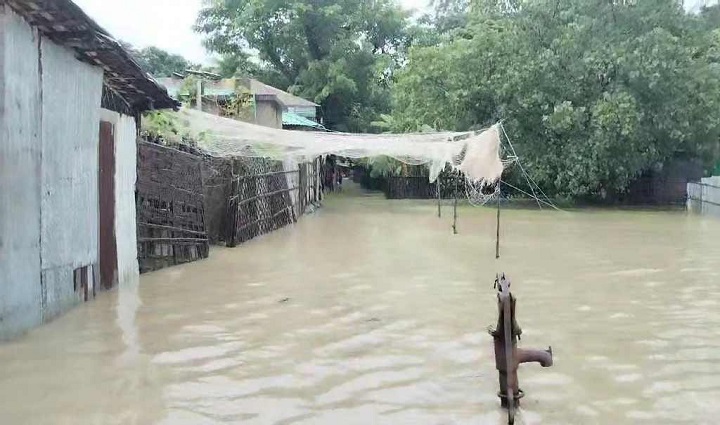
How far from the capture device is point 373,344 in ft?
20.3

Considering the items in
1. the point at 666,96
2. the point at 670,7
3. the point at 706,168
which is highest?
the point at 670,7

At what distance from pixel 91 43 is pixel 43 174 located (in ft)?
3.90

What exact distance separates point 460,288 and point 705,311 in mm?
2608

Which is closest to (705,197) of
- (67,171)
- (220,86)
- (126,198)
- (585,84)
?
(585,84)

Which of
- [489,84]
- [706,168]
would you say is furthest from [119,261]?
[706,168]

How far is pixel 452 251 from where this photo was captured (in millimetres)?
12625

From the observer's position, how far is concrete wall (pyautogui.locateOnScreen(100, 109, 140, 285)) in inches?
337

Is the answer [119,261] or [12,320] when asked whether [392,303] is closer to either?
[119,261]

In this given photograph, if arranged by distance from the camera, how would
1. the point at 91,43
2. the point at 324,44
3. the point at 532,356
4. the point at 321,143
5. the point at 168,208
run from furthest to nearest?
the point at 324,44 → the point at 321,143 → the point at 168,208 → the point at 91,43 → the point at 532,356

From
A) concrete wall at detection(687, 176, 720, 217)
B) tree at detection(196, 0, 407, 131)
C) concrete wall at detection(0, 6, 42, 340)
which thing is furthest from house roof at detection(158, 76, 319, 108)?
concrete wall at detection(0, 6, 42, 340)

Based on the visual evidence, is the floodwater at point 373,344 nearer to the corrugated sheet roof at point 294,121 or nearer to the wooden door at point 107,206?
the wooden door at point 107,206

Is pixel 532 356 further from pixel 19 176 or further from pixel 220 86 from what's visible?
pixel 220 86

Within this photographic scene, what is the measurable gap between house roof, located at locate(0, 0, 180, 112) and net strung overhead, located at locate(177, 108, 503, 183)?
275cm

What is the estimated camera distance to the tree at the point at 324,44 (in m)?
31.8
